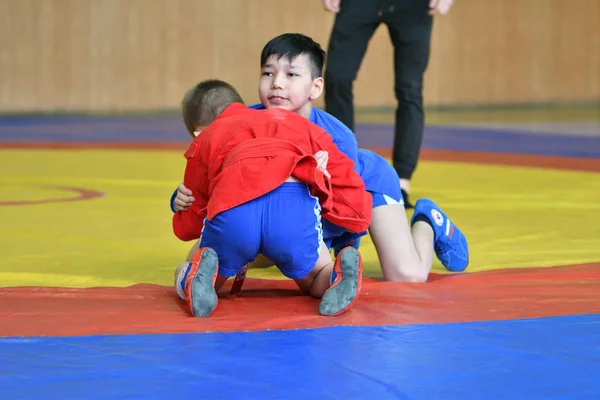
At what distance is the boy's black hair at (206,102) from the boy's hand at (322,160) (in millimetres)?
311

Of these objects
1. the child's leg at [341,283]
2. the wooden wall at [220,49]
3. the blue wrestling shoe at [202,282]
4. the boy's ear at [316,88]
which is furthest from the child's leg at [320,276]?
the wooden wall at [220,49]

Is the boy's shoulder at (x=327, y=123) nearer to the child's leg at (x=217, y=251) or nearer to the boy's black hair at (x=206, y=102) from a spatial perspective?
the boy's black hair at (x=206, y=102)

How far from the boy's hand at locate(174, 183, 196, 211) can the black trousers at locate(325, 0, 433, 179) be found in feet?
5.31

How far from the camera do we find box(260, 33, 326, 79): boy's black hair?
2.41 metres

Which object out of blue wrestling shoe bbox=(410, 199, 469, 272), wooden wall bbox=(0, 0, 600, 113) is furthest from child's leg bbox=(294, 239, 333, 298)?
wooden wall bbox=(0, 0, 600, 113)

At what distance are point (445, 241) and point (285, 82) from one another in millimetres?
670

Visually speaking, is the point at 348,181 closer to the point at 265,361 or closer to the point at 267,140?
the point at 267,140

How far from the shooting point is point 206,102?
249cm

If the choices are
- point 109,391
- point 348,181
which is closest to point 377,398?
point 109,391

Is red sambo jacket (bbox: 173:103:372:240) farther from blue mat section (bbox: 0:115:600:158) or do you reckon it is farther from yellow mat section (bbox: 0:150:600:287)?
blue mat section (bbox: 0:115:600:158)

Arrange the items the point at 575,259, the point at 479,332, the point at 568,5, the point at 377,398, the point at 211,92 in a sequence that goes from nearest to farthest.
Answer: the point at 377,398
the point at 479,332
the point at 211,92
the point at 575,259
the point at 568,5

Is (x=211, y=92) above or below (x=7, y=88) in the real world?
above

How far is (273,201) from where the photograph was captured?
7.27ft

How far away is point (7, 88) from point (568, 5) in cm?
606
